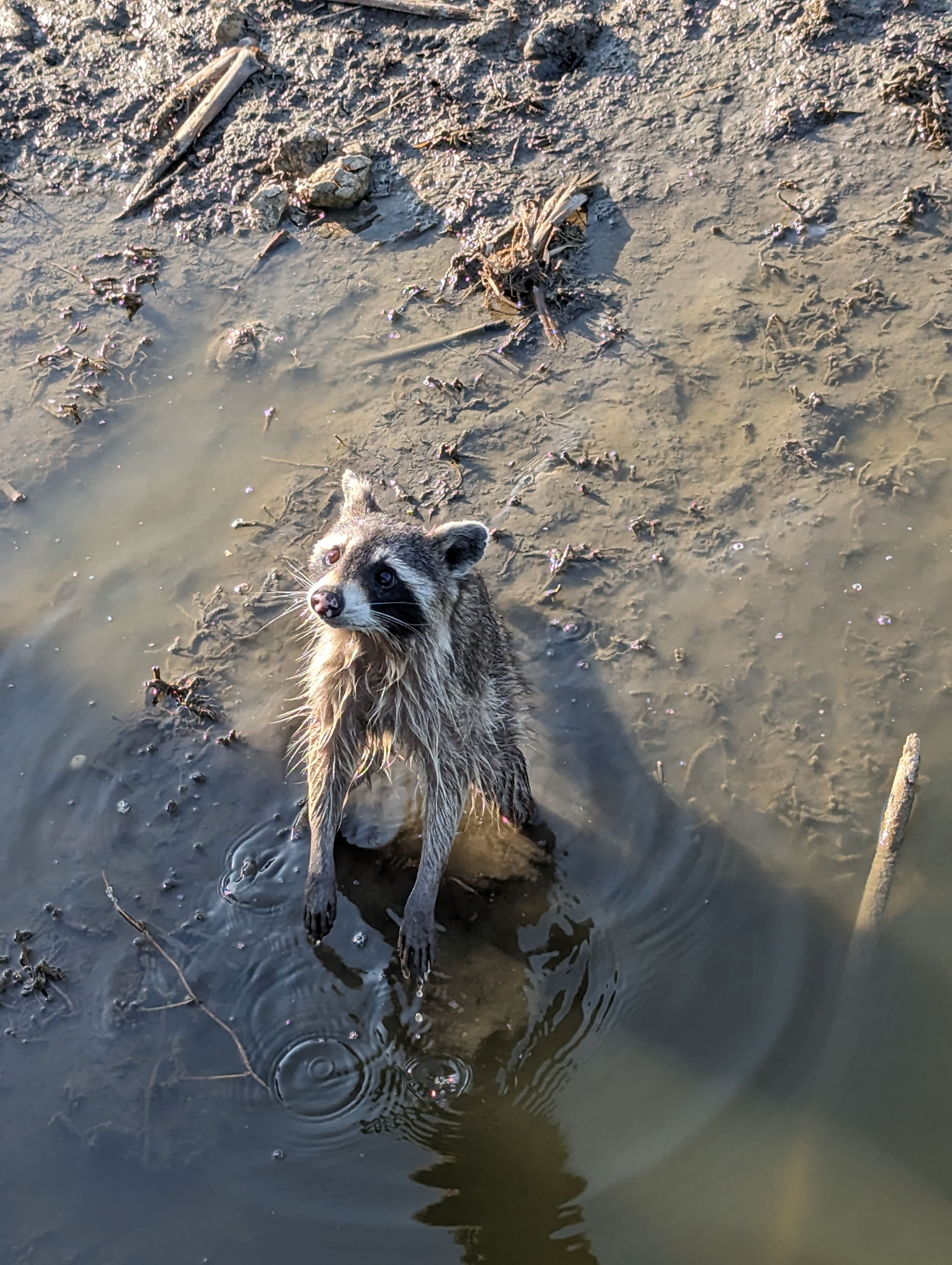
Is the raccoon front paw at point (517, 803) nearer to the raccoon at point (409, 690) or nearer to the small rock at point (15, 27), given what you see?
the raccoon at point (409, 690)

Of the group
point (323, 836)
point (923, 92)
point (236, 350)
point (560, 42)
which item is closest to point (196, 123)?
point (236, 350)

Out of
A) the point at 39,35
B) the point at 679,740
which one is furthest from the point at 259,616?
the point at 39,35

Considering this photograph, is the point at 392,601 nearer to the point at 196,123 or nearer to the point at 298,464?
the point at 298,464

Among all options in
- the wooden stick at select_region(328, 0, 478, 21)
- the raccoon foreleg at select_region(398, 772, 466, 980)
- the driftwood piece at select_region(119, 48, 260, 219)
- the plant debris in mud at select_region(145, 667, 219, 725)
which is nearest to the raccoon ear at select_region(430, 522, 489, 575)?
the raccoon foreleg at select_region(398, 772, 466, 980)

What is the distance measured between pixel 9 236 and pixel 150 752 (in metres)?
4.49

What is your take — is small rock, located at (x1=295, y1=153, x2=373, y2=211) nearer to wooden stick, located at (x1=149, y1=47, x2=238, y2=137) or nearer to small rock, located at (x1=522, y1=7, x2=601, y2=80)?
wooden stick, located at (x1=149, y1=47, x2=238, y2=137)

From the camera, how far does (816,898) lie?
14.2 feet

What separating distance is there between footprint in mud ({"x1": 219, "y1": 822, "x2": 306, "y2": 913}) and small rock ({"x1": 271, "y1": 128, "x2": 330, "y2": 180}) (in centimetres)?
488

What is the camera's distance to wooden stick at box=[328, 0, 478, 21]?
7.67m

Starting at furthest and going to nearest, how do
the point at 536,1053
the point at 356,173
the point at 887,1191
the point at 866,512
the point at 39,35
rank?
the point at 39,35, the point at 356,173, the point at 866,512, the point at 536,1053, the point at 887,1191

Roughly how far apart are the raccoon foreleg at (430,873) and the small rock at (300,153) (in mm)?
5030

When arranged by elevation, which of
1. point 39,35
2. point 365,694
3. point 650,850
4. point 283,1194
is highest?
point 39,35

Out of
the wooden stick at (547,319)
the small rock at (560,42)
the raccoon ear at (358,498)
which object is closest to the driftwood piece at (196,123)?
the small rock at (560,42)

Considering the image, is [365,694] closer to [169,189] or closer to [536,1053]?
[536,1053]
